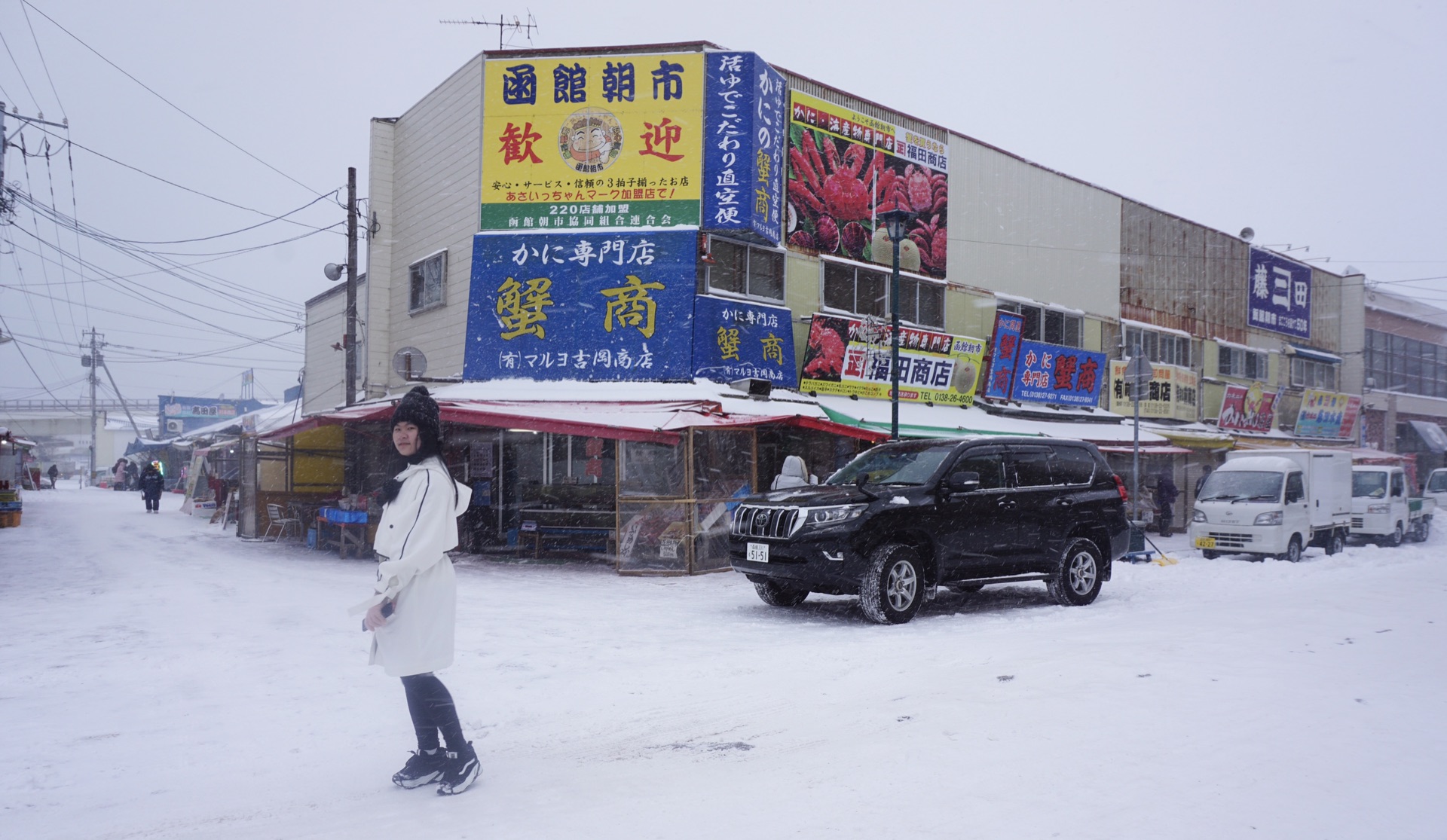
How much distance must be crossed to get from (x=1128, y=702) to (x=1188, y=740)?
0.70 meters

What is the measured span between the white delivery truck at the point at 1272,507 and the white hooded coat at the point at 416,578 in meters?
15.4

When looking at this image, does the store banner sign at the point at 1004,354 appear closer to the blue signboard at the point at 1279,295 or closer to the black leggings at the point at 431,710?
the blue signboard at the point at 1279,295

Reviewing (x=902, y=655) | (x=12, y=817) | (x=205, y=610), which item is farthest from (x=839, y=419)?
(x=12, y=817)

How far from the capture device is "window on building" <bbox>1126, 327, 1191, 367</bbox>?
25.3 metres

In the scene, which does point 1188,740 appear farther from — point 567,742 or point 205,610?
point 205,610

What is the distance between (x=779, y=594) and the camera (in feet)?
32.1

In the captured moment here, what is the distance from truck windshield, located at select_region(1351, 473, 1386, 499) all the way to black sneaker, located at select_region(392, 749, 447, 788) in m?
21.0

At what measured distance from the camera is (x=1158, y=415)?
25641 mm

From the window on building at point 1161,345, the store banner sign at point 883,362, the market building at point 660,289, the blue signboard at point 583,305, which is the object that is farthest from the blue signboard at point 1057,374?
the blue signboard at point 583,305

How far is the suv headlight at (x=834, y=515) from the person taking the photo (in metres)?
8.72

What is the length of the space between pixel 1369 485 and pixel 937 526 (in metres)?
15.7

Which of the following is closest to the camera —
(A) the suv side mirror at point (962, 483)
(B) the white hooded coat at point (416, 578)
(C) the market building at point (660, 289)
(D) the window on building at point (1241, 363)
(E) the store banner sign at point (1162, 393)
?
(B) the white hooded coat at point (416, 578)

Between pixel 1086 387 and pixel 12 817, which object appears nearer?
pixel 12 817

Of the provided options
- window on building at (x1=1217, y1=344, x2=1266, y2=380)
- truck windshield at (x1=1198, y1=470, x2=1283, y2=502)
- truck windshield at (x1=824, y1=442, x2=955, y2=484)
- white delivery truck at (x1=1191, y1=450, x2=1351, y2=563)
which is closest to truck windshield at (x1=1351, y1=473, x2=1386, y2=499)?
white delivery truck at (x1=1191, y1=450, x2=1351, y2=563)
